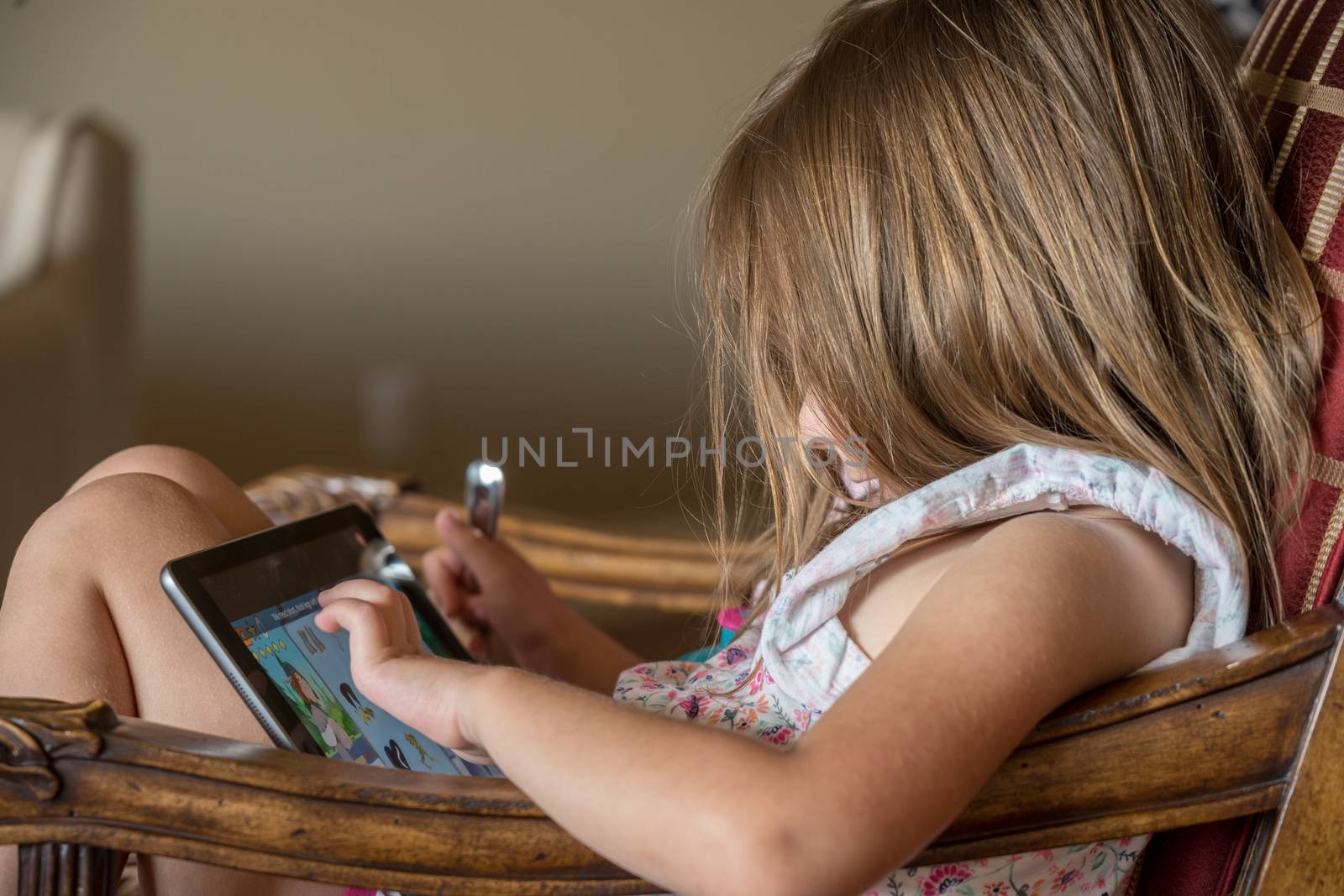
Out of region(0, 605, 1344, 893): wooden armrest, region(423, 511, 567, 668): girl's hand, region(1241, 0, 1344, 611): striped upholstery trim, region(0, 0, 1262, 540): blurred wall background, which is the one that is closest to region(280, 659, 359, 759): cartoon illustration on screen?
region(0, 605, 1344, 893): wooden armrest

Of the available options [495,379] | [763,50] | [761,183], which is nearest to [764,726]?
[761,183]

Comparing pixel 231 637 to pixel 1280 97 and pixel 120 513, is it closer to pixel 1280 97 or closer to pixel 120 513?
pixel 120 513

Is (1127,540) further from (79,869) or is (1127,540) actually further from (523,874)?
(79,869)

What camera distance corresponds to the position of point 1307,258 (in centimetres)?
62

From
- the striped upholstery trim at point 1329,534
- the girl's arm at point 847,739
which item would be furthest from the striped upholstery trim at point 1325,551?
the girl's arm at point 847,739

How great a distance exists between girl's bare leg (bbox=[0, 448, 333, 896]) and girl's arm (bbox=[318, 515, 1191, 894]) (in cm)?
19

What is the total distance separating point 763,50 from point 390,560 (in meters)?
1.55

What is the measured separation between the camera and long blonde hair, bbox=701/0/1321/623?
60cm

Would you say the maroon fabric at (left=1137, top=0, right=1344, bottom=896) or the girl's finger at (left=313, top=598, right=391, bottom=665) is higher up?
the maroon fabric at (left=1137, top=0, right=1344, bottom=896)

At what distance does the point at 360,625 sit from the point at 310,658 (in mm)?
70

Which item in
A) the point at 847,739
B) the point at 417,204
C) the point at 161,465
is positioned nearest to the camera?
the point at 847,739

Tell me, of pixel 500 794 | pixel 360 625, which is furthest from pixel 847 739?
pixel 360 625

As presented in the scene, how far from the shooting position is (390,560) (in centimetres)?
82

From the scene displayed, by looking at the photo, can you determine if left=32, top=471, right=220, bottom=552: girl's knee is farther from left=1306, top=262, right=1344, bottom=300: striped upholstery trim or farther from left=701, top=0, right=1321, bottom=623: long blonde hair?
left=1306, top=262, right=1344, bottom=300: striped upholstery trim
